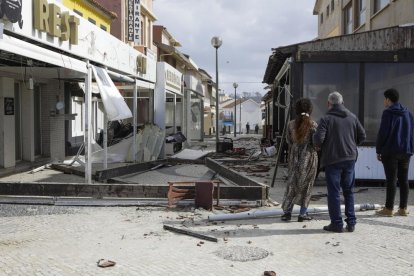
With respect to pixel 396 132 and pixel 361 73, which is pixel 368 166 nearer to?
pixel 361 73

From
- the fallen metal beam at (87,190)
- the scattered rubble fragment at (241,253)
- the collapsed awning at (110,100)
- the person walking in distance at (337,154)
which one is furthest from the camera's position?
the collapsed awning at (110,100)

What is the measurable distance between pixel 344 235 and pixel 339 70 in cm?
526

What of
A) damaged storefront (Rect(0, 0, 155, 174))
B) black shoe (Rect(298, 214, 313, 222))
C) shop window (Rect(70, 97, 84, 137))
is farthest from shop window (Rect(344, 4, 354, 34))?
black shoe (Rect(298, 214, 313, 222))

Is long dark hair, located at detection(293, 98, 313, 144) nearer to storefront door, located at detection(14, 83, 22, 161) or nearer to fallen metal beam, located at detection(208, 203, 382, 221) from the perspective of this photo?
fallen metal beam, located at detection(208, 203, 382, 221)

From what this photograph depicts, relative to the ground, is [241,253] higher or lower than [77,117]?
lower

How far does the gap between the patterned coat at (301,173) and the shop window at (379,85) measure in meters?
4.20

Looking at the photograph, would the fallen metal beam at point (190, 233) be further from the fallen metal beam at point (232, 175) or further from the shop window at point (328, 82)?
the shop window at point (328, 82)

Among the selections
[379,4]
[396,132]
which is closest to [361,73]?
[396,132]

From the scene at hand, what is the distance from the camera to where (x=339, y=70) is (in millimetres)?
10391

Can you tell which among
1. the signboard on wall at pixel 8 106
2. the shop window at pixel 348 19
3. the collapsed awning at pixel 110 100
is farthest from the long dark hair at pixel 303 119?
the shop window at pixel 348 19

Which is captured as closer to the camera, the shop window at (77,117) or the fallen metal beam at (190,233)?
the fallen metal beam at (190,233)

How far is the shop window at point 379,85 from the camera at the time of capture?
10.3m

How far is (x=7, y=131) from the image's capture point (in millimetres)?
12641

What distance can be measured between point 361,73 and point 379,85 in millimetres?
474
